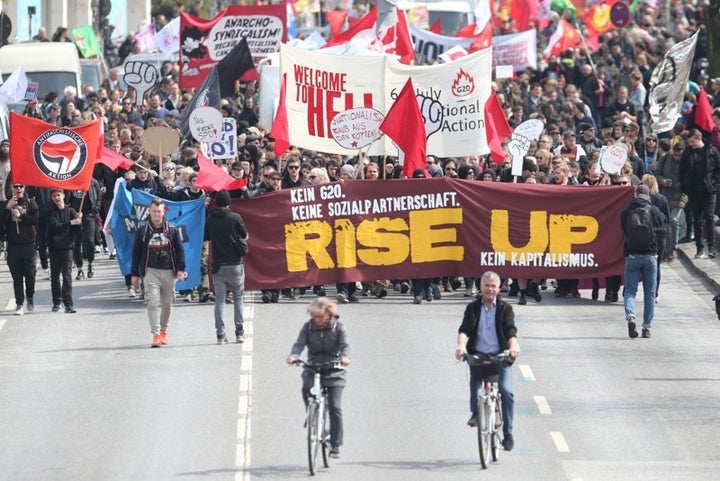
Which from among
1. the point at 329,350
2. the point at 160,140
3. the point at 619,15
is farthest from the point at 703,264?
the point at 619,15

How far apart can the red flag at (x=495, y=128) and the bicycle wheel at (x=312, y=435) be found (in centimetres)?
1198

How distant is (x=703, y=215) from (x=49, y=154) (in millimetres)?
9356

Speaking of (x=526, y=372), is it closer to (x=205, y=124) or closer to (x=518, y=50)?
(x=205, y=124)

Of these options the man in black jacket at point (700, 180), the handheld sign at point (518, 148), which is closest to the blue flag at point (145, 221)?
the handheld sign at point (518, 148)

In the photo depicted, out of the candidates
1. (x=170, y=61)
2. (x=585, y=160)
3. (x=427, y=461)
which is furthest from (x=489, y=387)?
(x=170, y=61)

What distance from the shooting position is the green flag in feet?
161

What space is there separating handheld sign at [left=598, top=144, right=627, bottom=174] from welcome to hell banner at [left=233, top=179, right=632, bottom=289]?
0.95 metres

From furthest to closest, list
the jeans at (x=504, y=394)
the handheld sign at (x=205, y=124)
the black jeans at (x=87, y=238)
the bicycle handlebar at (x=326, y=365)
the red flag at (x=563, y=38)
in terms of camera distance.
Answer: the red flag at (x=563, y=38) < the handheld sign at (x=205, y=124) < the black jeans at (x=87, y=238) < the jeans at (x=504, y=394) < the bicycle handlebar at (x=326, y=365)

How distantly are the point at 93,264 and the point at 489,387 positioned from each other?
12762mm

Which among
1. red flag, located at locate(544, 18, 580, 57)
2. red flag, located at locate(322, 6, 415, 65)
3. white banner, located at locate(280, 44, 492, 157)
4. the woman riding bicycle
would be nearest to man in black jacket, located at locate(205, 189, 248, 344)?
the woman riding bicycle

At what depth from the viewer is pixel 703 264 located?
27.6 metres

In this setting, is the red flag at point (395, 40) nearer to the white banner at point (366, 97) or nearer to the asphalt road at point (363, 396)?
the white banner at point (366, 97)

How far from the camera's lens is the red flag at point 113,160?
92.9 ft

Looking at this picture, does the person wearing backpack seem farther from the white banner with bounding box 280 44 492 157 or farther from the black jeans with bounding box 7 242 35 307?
the black jeans with bounding box 7 242 35 307
